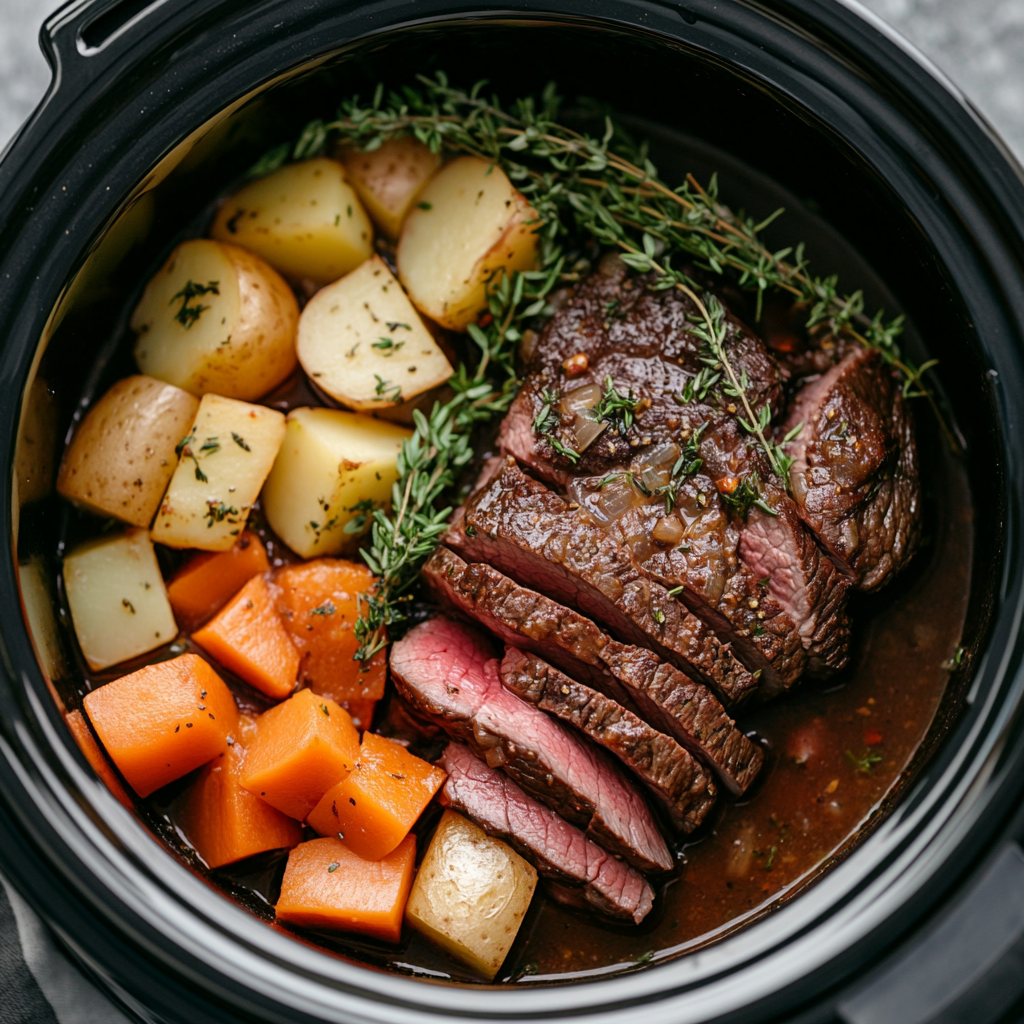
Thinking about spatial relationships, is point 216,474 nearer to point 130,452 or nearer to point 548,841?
point 130,452

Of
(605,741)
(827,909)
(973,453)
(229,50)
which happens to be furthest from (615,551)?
(229,50)

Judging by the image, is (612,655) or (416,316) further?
(416,316)

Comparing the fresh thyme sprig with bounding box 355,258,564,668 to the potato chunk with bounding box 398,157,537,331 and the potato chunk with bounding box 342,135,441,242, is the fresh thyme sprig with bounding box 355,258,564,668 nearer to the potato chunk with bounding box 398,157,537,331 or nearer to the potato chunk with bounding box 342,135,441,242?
the potato chunk with bounding box 398,157,537,331

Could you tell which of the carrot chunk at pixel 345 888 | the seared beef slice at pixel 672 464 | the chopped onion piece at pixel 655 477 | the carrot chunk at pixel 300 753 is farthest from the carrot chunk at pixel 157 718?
the chopped onion piece at pixel 655 477

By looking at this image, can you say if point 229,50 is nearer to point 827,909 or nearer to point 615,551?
point 615,551

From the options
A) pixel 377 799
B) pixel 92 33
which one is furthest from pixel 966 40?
pixel 377 799

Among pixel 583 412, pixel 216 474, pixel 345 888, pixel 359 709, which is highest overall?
pixel 583 412

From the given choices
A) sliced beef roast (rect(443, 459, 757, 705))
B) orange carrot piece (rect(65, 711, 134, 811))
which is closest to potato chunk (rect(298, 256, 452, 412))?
sliced beef roast (rect(443, 459, 757, 705))
